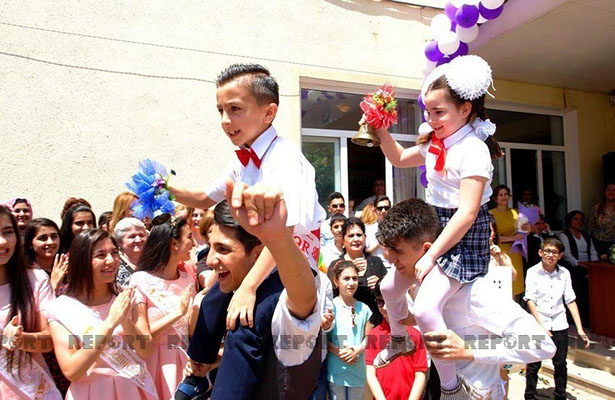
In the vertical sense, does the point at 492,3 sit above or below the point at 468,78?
above

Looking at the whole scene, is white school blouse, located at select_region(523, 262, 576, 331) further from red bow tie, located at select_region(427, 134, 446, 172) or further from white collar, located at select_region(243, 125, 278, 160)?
white collar, located at select_region(243, 125, 278, 160)

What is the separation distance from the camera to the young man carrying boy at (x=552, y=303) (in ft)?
15.3

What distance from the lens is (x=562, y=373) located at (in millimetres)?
4656

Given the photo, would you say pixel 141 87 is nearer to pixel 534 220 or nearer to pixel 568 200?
pixel 534 220

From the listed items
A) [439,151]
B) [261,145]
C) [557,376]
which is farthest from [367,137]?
[557,376]

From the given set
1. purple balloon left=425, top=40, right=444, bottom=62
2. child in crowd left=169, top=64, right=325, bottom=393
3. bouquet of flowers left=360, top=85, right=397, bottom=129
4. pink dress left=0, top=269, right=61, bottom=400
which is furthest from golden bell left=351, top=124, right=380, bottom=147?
purple balloon left=425, top=40, right=444, bottom=62

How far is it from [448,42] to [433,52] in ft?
0.64

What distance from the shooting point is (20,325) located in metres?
2.44

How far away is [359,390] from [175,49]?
4.44 metres

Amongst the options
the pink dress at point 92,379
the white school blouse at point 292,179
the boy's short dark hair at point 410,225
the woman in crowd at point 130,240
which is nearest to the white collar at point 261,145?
the white school blouse at point 292,179

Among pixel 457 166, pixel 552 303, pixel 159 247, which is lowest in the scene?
pixel 552 303

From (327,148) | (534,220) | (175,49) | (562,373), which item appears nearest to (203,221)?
(175,49)

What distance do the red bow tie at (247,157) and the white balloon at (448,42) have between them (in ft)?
10.2

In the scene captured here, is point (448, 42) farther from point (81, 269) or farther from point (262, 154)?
point (81, 269)
